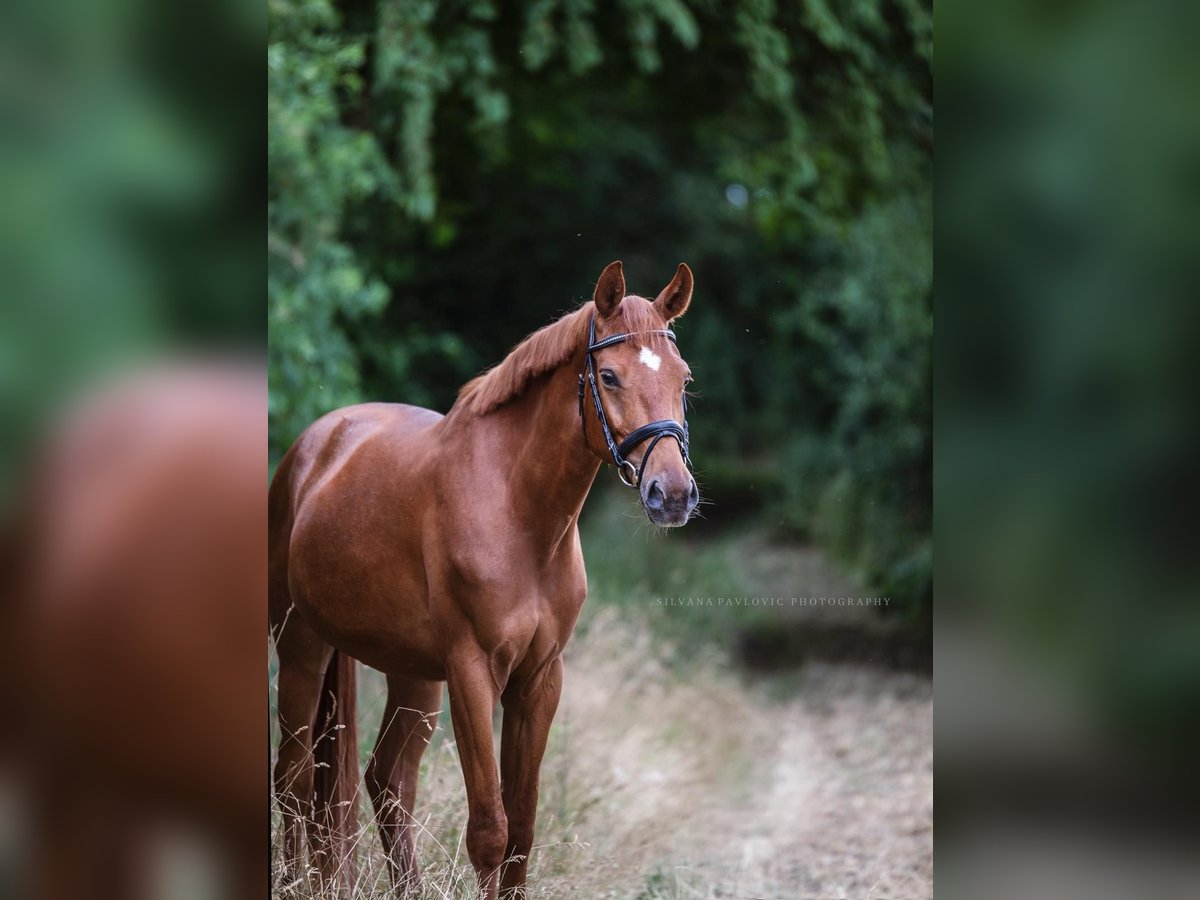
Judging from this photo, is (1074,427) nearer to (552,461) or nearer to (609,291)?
(609,291)

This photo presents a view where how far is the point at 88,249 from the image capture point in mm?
1424

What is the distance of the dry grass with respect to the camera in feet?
10.6

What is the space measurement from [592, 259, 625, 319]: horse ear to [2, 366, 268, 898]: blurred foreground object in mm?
1165

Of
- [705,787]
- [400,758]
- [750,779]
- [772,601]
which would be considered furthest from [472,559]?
[772,601]

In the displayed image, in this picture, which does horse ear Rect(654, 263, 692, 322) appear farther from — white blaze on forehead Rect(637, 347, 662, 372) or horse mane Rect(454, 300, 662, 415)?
white blaze on forehead Rect(637, 347, 662, 372)

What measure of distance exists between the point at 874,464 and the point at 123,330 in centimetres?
542

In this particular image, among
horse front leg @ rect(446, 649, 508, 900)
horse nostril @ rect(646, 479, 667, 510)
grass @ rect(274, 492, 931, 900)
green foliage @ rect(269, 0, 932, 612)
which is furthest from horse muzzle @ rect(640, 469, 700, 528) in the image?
green foliage @ rect(269, 0, 932, 612)

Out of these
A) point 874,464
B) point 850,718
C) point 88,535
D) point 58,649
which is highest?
point 88,535

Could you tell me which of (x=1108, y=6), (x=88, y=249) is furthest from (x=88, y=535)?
(x=1108, y=6)

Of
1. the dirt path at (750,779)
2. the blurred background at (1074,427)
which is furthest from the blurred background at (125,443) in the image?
the dirt path at (750,779)

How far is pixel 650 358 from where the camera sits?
2494 millimetres

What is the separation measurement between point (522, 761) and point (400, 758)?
474 millimetres

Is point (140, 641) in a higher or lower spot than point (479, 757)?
higher

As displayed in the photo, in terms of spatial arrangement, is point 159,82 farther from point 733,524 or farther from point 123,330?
point 733,524
